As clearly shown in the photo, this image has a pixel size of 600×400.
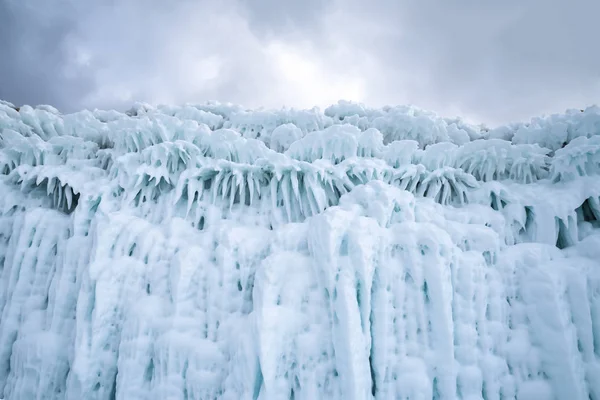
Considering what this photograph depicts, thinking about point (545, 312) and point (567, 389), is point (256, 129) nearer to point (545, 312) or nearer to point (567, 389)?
point (545, 312)

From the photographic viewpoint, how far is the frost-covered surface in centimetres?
718

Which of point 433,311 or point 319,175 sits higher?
point 319,175

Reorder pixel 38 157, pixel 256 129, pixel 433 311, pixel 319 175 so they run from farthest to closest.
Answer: pixel 256 129
pixel 38 157
pixel 319 175
pixel 433 311

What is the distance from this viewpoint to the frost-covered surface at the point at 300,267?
283 inches

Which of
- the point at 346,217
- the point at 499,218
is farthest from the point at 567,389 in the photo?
the point at 346,217

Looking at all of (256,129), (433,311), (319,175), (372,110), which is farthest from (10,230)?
(372,110)

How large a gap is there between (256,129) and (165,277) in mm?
7611

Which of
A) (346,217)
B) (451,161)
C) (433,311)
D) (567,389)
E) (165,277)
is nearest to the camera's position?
(567,389)

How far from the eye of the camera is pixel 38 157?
11523mm

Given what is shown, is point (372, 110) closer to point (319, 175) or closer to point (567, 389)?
point (319, 175)

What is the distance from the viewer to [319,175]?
9703 mm

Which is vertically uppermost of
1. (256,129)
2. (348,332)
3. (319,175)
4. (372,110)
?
(372,110)

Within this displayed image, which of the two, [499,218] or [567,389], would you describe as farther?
[499,218]

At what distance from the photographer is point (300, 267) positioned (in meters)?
7.97
